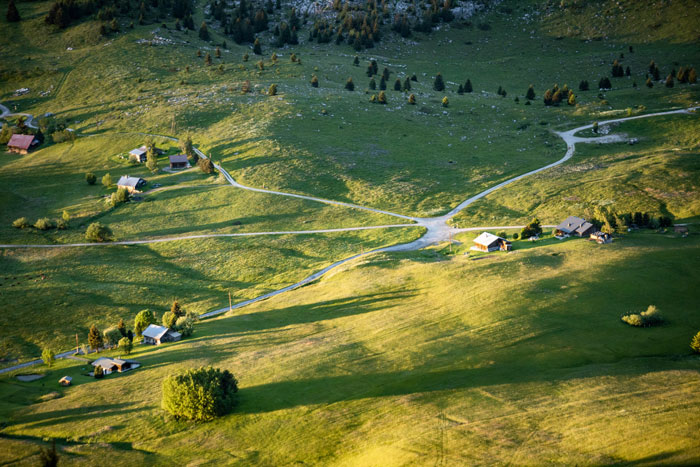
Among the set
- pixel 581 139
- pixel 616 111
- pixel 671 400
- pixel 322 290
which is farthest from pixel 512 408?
pixel 616 111

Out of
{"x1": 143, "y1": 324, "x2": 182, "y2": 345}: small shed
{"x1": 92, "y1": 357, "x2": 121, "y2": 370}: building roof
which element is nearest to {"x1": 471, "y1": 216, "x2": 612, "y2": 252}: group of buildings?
{"x1": 143, "y1": 324, "x2": 182, "y2": 345}: small shed

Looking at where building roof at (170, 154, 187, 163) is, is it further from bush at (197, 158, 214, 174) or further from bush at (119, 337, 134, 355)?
bush at (119, 337, 134, 355)

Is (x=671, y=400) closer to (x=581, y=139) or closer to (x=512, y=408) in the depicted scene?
(x=512, y=408)

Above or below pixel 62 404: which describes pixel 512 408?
above

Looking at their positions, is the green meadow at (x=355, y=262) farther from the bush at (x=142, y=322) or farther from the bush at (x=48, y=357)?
the bush at (x=142, y=322)

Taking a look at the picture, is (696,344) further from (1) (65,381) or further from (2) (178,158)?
(2) (178,158)
